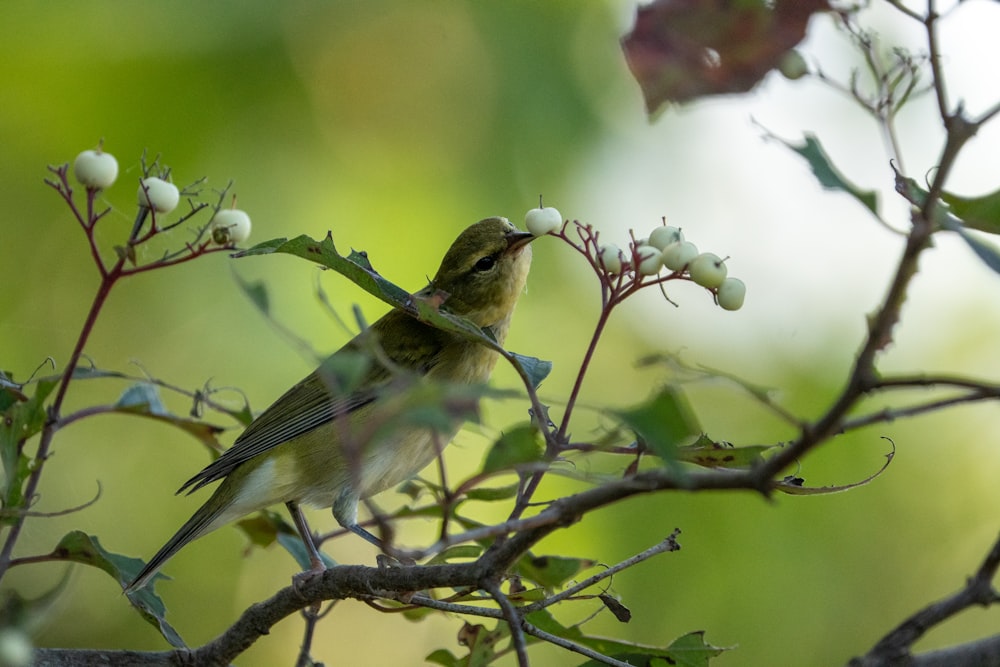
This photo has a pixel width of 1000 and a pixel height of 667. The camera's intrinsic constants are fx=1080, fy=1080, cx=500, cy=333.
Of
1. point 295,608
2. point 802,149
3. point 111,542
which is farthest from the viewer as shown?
point 111,542

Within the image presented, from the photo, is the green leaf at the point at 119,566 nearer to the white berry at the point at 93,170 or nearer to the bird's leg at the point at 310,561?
the bird's leg at the point at 310,561

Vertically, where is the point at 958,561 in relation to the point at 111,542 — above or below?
below

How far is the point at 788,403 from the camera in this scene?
4.46 m

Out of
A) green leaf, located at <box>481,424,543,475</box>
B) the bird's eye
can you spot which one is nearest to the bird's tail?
the bird's eye

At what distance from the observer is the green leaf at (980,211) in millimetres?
1278

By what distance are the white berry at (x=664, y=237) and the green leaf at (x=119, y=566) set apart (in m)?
1.15

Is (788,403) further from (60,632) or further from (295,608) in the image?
(60,632)

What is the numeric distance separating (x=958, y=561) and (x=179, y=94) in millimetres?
4124

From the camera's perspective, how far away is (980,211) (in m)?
1.29

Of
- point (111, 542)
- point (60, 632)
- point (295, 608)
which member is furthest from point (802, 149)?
point (60, 632)

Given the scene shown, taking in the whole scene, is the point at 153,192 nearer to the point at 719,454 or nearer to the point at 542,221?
the point at 542,221

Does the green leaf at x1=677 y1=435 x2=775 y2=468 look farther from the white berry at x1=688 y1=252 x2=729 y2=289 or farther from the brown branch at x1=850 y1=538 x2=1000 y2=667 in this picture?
the brown branch at x1=850 y1=538 x2=1000 y2=667

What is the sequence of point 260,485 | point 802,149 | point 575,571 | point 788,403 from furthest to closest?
point 788,403
point 260,485
point 575,571
point 802,149

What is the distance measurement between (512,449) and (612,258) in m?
0.64
